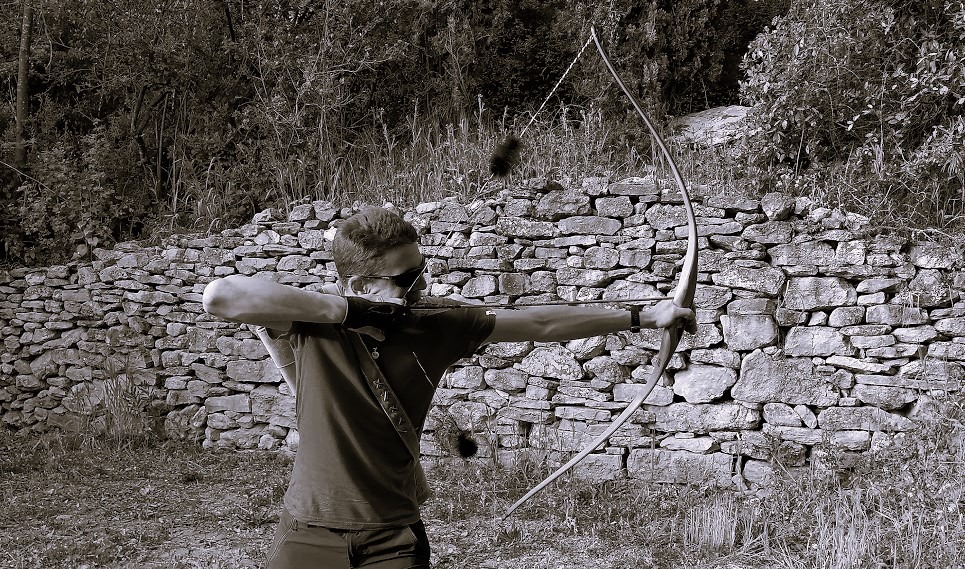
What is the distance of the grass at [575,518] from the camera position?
163 inches

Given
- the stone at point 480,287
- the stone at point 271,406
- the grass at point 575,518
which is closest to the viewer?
the grass at point 575,518

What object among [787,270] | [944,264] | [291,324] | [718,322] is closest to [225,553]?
[291,324]

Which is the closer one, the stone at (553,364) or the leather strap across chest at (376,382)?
the leather strap across chest at (376,382)

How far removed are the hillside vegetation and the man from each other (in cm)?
377

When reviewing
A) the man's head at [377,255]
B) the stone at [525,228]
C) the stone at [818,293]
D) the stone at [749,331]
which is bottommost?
the stone at [749,331]

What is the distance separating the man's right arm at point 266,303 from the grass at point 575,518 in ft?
8.54

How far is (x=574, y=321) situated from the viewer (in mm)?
2494

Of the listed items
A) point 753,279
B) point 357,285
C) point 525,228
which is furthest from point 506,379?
point 357,285

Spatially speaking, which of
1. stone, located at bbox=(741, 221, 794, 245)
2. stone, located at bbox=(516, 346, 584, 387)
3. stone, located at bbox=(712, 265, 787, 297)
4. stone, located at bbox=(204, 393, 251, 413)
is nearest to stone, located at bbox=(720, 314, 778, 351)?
stone, located at bbox=(712, 265, 787, 297)

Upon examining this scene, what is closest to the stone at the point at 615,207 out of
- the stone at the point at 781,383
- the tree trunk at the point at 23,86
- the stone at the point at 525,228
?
the stone at the point at 525,228

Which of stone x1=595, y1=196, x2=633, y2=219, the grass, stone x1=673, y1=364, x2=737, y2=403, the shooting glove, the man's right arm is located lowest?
the grass

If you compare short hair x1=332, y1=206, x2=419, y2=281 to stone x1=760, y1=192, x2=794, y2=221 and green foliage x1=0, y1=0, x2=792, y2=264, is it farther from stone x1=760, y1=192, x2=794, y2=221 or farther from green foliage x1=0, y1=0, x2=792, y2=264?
green foliage x1=0, y1=0, x2=792, y2=264

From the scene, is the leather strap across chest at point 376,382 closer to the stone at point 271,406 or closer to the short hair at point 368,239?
the short hair at point 368,239

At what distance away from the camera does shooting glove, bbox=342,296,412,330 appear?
206cm
